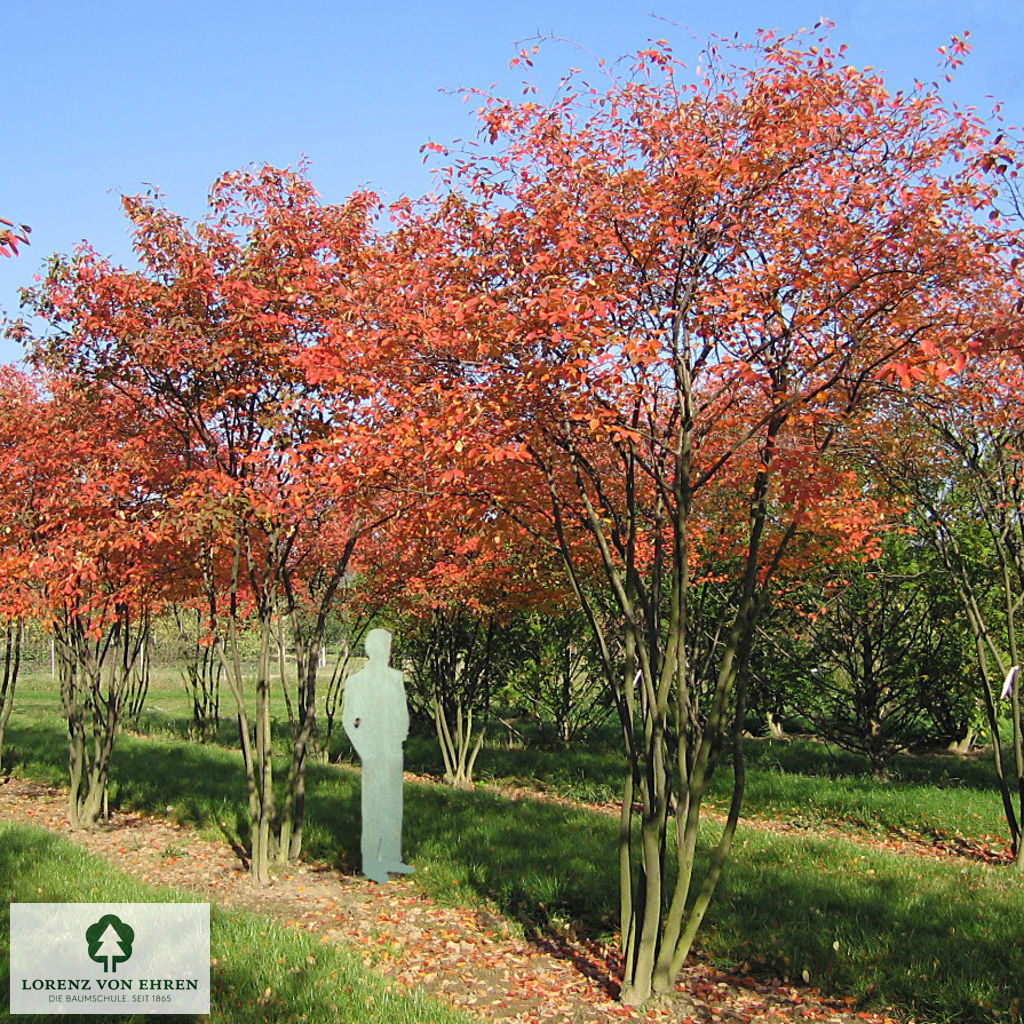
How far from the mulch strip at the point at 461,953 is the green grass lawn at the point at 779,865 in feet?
0.73

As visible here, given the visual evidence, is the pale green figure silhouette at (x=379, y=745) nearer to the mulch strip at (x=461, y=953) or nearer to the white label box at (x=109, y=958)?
the mulch strip at (x=461, y=953)

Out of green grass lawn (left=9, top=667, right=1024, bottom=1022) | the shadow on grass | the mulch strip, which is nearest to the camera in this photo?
the mulch strip

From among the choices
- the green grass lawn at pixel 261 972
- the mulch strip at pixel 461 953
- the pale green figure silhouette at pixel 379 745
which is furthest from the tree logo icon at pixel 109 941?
the pale green figure silhouette at pixel 379 745

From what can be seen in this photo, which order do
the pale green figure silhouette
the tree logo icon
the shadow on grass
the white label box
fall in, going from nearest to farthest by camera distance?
the white label box, the tree logo icon, the shadow on grass, the pale green figure silhouette

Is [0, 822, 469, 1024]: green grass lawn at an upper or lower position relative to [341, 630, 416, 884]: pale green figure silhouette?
lower

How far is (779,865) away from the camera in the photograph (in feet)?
23.3

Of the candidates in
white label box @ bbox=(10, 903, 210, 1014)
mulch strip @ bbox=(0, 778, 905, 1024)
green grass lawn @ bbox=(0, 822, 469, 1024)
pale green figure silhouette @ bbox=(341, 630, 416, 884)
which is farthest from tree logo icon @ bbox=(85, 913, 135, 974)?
pale green figure silhouette @ bbox=(341, 630, 416, 884)

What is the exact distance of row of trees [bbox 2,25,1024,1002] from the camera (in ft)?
15.2

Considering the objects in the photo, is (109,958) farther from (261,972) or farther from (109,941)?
(261,972)

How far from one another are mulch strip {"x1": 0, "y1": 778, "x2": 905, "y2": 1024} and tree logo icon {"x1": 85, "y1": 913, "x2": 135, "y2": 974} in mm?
1152

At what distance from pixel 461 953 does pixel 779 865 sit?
9.49ft

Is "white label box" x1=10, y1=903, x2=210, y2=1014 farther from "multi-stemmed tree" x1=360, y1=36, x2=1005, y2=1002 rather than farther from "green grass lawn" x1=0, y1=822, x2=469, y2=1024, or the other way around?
"multi-stemmed tree" x1=360, y1=36, x2=1005, y2=1002

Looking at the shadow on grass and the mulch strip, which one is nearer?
the mulch strip

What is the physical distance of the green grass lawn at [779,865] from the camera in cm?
504
